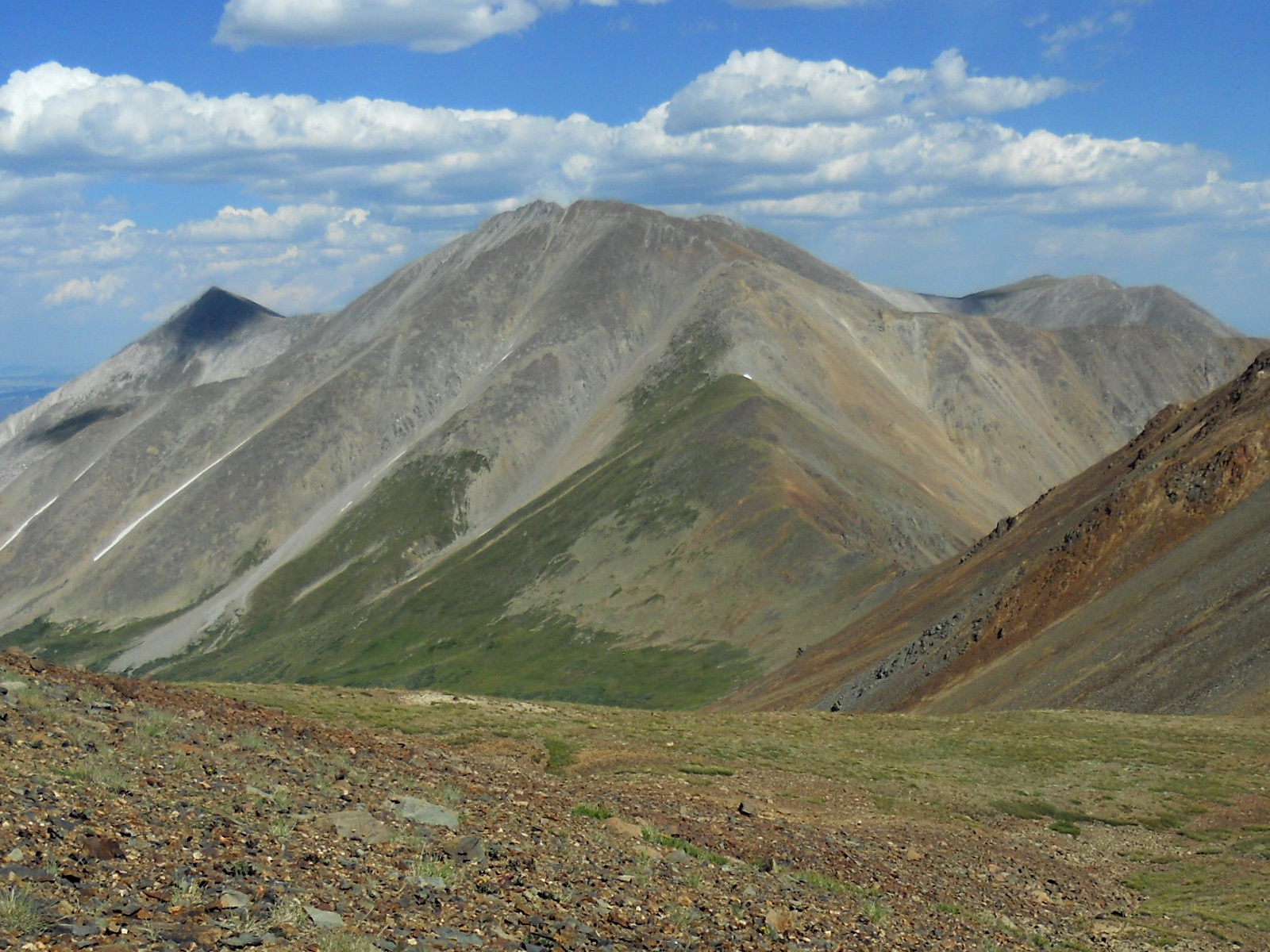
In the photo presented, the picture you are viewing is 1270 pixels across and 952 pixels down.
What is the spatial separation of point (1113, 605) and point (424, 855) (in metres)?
49.3

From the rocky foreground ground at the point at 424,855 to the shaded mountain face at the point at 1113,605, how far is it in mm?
23989

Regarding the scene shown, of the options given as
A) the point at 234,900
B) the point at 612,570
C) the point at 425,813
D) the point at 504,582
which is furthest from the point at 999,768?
the point at 504,582

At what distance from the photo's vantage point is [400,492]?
187875mm

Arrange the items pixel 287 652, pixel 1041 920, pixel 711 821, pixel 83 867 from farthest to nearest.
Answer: pixel 287 652 < pixel 711 821 < pixel 1041 920 < pixel 83 867

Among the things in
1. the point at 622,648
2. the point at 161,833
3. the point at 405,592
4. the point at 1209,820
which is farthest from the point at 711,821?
the point at 405,592

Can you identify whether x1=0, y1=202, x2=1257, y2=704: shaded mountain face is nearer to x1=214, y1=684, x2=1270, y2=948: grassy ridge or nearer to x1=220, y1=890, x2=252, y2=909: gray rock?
x1=214, y1=684, x2=1270, y2=948: grassy ridge

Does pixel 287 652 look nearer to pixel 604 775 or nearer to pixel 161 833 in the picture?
pixel 604 775

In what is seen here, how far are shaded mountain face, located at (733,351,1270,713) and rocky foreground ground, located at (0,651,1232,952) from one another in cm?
2399

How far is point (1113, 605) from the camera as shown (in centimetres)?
5738

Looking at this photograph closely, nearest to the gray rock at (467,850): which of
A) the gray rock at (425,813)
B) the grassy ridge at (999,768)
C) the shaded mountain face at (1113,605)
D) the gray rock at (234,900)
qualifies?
the gray rock at (425,813)

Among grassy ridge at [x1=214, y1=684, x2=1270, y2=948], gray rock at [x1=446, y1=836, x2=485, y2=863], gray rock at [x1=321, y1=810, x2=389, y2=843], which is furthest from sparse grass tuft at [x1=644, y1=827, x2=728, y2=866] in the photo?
grassy ridge at [x1=214, y1=684, x2=1270, y2=948]

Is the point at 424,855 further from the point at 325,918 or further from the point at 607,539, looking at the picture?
the point at 607,539

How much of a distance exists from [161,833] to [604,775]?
1424cm

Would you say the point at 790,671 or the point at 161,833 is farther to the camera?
the point at 790,671
